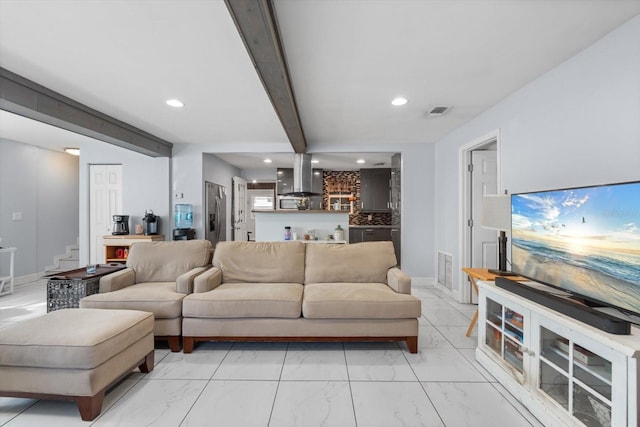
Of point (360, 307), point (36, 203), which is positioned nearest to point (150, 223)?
point (36, 203)

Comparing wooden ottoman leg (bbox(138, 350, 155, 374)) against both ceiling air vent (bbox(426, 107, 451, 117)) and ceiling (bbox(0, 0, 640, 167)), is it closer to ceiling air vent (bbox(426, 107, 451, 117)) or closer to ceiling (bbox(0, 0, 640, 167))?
ceiling (bbox(0, 0, 640, 167))

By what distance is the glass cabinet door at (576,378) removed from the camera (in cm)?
138

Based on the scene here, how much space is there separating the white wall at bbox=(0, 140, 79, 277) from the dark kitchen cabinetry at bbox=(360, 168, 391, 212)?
655 centimetres

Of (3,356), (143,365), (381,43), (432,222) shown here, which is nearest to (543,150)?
(381,43)

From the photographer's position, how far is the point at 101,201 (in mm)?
5355

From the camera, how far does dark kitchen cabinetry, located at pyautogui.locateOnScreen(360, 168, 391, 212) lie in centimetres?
764

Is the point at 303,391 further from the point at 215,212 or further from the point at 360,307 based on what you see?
the point at 215,212

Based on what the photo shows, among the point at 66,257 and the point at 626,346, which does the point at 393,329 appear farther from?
the point at 66,257

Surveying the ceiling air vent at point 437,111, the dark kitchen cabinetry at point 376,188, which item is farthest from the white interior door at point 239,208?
the ceiling air vent at point 437,111

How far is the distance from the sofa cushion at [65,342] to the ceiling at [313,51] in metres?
1.98

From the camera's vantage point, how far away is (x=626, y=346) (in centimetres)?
124

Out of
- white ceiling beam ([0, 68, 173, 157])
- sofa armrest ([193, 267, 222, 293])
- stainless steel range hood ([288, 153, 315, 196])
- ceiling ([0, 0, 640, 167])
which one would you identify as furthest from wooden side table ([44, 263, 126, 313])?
stainless steel range hood ([288, 153, 315, 196])

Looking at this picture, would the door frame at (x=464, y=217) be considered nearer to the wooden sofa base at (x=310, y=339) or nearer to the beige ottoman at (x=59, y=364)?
the wooden sofa base at (x=310, y=339)

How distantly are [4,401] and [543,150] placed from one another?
4422 mm
